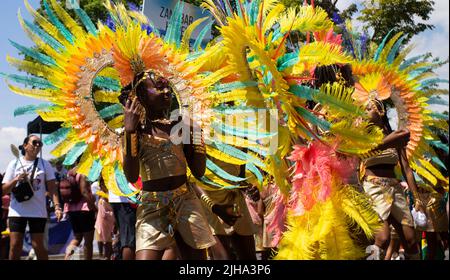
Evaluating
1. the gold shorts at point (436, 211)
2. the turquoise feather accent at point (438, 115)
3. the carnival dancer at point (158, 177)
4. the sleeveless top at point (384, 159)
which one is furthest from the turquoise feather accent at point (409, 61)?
the carnival dancer at point (158, 177)

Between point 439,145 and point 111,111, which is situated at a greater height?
point 111,111

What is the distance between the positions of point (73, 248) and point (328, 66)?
527cm

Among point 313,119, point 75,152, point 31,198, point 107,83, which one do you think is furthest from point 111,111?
point 31,198

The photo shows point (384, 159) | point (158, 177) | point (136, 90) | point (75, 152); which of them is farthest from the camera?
point (384, 159)

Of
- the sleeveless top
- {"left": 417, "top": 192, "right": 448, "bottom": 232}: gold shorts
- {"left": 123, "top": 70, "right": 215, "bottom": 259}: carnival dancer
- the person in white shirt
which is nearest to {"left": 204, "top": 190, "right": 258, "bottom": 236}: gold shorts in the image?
the person in white shirt

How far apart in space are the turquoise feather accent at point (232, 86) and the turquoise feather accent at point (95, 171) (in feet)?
3.32

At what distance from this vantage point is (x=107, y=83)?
514 cm

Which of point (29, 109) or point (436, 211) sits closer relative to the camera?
point (29, 109)

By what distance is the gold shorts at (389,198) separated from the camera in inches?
267

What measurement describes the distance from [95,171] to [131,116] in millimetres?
762

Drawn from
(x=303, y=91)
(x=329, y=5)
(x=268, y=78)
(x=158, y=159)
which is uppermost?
(x=329, y=5)

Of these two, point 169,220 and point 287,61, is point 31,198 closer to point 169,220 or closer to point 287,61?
point 169,220

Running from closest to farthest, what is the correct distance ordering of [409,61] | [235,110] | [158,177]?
[158,177]
[235,110]
[409,61]
